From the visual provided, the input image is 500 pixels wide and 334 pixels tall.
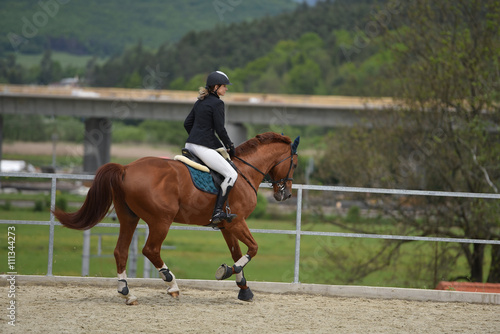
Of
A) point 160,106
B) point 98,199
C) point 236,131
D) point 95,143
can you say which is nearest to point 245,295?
point 98,199

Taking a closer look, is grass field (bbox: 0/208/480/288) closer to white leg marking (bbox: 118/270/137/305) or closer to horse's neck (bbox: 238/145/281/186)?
white leg marking (bbox: 118/270/137/305)

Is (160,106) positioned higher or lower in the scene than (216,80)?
higher

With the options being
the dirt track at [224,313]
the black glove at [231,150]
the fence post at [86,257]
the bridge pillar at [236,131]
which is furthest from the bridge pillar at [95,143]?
the black glove at [231,150]

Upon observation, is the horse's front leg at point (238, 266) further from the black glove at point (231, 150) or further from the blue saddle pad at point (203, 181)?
the black glove at point (231, 150)

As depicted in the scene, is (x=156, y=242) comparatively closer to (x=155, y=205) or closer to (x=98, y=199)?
(x=155, y=205)

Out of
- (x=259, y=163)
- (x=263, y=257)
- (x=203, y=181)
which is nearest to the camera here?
(x=203, y=181)

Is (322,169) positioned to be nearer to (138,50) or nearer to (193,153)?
(193,153)

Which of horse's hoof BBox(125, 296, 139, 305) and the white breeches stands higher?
the white breeches

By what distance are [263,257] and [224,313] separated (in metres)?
24.3

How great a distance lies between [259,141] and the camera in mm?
8094

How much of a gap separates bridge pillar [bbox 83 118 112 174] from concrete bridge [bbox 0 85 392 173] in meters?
0.08

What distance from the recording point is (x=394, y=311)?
297 inches

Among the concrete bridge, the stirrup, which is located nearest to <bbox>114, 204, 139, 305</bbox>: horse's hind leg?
the stirrup

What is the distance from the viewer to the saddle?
735 centimetres
